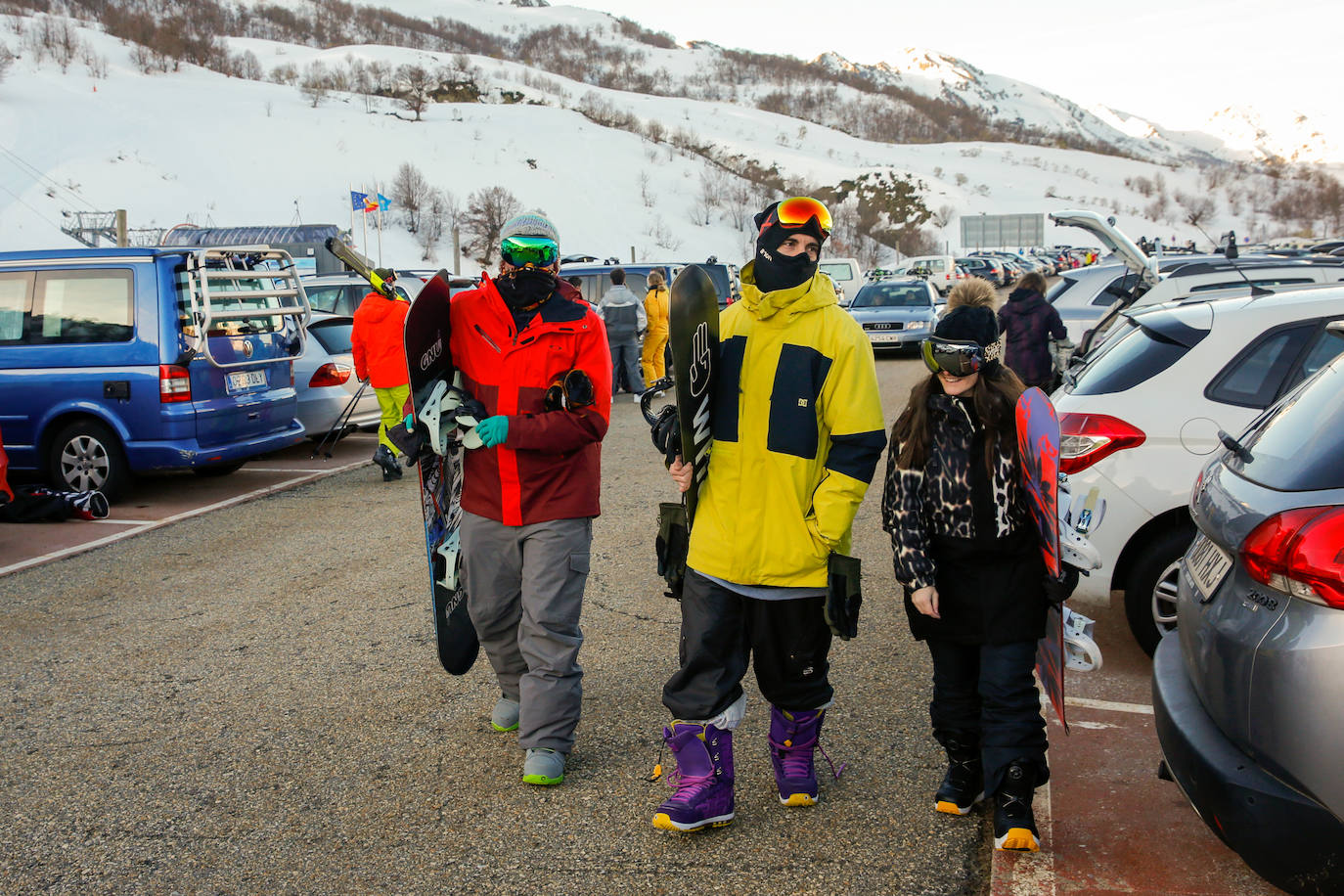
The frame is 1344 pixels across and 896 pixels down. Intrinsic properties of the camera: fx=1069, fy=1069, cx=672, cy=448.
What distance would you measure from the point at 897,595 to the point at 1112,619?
1.12 m

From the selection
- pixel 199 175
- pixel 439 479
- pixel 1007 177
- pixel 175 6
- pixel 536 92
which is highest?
pixel 175 6

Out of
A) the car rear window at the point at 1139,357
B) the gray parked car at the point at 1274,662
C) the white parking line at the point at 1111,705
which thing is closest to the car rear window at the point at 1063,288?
the car rear window at the point at 1139,357

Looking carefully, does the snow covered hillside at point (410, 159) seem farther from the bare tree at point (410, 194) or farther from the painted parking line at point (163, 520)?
the painted parking line at point (163, 520)

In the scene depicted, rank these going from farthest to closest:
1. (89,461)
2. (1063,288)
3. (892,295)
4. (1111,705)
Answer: (892,295) < (1063,288) < (89,461) < (1111,705)

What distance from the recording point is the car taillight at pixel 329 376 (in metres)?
11.2

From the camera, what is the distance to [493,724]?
4.33 meters

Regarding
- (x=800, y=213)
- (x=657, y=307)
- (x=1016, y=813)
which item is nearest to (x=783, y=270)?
(x=800, y=213)

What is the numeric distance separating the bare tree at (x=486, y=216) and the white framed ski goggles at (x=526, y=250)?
5251cm

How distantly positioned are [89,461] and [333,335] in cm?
339

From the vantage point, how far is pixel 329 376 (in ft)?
36.8

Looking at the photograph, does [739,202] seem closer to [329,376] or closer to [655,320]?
[655,320]

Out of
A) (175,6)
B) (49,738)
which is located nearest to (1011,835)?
(49,738)

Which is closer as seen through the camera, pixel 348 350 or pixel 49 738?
pixel 49 738

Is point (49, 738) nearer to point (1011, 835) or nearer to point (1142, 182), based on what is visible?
point (1011, 835)
